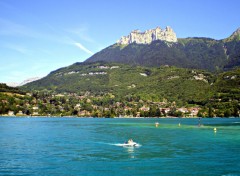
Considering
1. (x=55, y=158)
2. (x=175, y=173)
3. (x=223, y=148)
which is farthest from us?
(x=223, y=148)

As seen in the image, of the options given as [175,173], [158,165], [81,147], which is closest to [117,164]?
[158,165]

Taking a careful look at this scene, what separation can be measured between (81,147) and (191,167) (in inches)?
1176

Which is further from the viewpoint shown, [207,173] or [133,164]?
[133,164]

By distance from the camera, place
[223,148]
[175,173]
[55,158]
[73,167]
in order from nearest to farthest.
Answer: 1. [175,173]
2. [73,167]
3. [55,158]
4. [223,148]

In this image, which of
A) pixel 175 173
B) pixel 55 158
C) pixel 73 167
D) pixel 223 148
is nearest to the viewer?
pixel 175 173

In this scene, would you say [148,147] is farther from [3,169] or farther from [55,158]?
[3,169]

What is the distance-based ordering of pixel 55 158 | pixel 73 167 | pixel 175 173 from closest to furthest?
pixel 175 173, pixel 73 167, pixel 55 158

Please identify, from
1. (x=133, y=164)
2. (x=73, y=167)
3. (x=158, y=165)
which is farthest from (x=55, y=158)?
(x=158, y=165)

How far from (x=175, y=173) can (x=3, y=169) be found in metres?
25.3

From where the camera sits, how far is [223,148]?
7031 centimetres

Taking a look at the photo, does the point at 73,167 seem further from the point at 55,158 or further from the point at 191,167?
the point at 191,167

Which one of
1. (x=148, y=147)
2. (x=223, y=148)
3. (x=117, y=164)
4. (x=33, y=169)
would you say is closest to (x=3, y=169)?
(x=33, y=169)

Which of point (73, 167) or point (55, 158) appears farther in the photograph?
point (55, 158)

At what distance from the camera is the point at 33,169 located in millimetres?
47406
